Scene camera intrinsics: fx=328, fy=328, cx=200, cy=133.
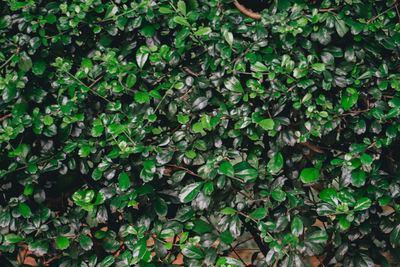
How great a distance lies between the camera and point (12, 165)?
1435mm

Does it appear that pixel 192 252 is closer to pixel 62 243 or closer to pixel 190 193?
pixel 190 193

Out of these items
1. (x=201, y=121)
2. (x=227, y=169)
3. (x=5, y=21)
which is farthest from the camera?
(x=5, y=21)

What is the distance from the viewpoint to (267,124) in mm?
1278

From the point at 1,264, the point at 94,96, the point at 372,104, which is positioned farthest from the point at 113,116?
the point at 372,104

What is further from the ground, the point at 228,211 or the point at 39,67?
the point at 39,67

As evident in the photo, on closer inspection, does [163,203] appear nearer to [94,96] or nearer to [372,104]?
[94,96]

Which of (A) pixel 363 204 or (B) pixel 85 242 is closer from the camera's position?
(A) pixel 363 204

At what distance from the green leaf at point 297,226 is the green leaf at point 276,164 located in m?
0.20

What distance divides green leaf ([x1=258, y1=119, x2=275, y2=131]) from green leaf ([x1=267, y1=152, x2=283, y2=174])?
0.55 feet

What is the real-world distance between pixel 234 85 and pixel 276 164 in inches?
14.7

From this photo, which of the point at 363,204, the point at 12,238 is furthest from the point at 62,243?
the point at 363,204

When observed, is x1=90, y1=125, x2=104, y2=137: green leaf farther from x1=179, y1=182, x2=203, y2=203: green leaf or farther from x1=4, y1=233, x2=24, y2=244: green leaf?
x1=4, y1=233, x2=24, y2=244: green leaf

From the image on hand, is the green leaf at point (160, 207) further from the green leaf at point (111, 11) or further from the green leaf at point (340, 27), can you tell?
the green leaf at point (340, 27)

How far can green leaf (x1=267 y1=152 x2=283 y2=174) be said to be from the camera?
136 cm
